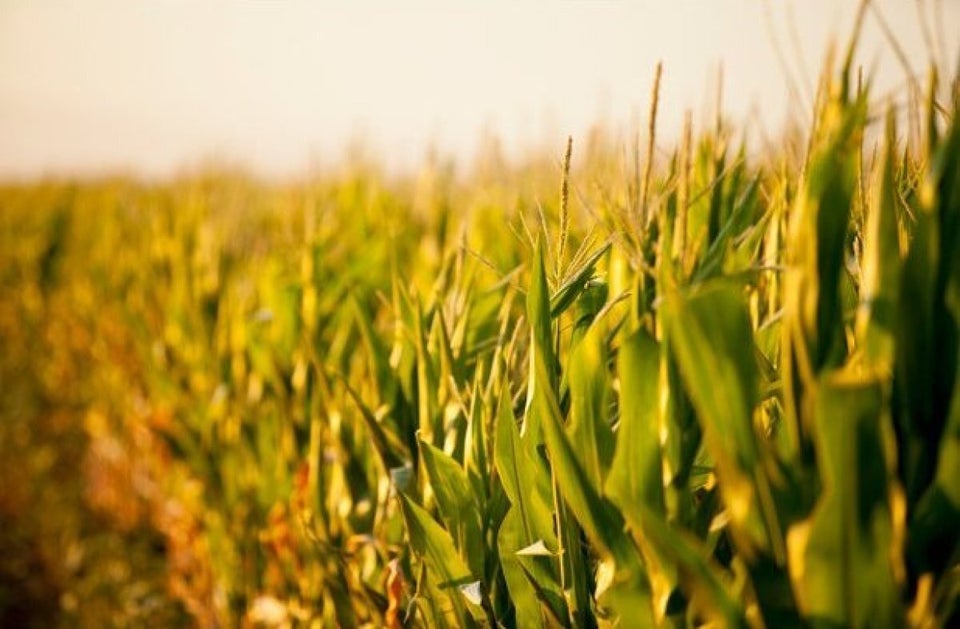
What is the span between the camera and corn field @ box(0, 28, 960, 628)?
639mm

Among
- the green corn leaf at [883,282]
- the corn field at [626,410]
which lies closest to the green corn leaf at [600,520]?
the corn field at [626,410]

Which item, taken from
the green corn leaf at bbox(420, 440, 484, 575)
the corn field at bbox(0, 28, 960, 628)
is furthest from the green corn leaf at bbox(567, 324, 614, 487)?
the green corn leaf at bbox(420, 440, 484, 575)

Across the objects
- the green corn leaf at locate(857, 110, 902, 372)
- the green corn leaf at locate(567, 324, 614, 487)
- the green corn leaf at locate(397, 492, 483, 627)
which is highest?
the green corn leaf at locate(857, 110, 902, 372)

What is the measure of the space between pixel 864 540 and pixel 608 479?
0.23 m

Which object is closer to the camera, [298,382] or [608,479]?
[608,479]

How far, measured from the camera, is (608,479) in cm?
76

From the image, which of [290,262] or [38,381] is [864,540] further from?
[38,381]

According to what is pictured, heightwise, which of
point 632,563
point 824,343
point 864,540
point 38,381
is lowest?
point 38,381

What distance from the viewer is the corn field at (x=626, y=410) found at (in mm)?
639

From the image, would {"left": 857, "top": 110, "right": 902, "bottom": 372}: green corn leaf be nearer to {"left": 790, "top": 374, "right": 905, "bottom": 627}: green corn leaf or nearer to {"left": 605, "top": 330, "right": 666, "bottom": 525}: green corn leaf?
{"left": 790, "top": 374, "right": 905, "bottom": 627}: green corn leaf

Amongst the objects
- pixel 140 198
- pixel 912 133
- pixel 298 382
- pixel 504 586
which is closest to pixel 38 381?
pixel 140 198

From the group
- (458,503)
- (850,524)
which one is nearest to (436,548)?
(458,503)

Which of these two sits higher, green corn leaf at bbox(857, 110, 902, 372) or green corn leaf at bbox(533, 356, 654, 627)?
green corn leaf at bbox(857, 110, 902, 372)

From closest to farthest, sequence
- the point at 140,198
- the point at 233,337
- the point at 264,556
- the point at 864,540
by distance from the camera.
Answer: the point at 864,540, the point at 264,556, the point at 233,337, the point at 140,198
